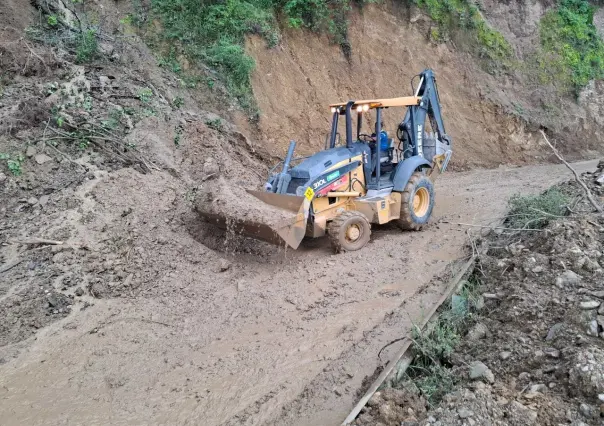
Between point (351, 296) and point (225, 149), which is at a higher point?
point (225, 149)

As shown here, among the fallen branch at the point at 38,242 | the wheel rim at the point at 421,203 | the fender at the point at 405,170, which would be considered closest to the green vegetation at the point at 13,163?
the fallen branch at the point at 38,242

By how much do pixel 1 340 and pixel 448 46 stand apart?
14.4 meters

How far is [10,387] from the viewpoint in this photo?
4.16 metres

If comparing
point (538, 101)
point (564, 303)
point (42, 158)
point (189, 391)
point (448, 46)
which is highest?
point (448, 46)

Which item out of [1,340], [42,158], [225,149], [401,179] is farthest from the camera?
[225,149]

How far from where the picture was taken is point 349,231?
6.89 m

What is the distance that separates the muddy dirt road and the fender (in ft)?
2.93

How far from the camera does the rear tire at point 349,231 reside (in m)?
6.71

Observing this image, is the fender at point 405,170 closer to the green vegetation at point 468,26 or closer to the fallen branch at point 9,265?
the fallen branch at point 9,265

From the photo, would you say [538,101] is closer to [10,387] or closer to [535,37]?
[535,37]

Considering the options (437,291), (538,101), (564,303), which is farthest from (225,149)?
(538,101)

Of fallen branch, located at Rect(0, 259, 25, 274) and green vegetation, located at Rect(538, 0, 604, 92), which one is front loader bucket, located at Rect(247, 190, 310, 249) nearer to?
fallen branch, located at Rect(0, 259, 25, 274)

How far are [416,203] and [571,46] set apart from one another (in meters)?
12.8

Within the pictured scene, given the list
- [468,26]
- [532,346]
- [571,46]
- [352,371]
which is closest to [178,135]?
[352,371]
